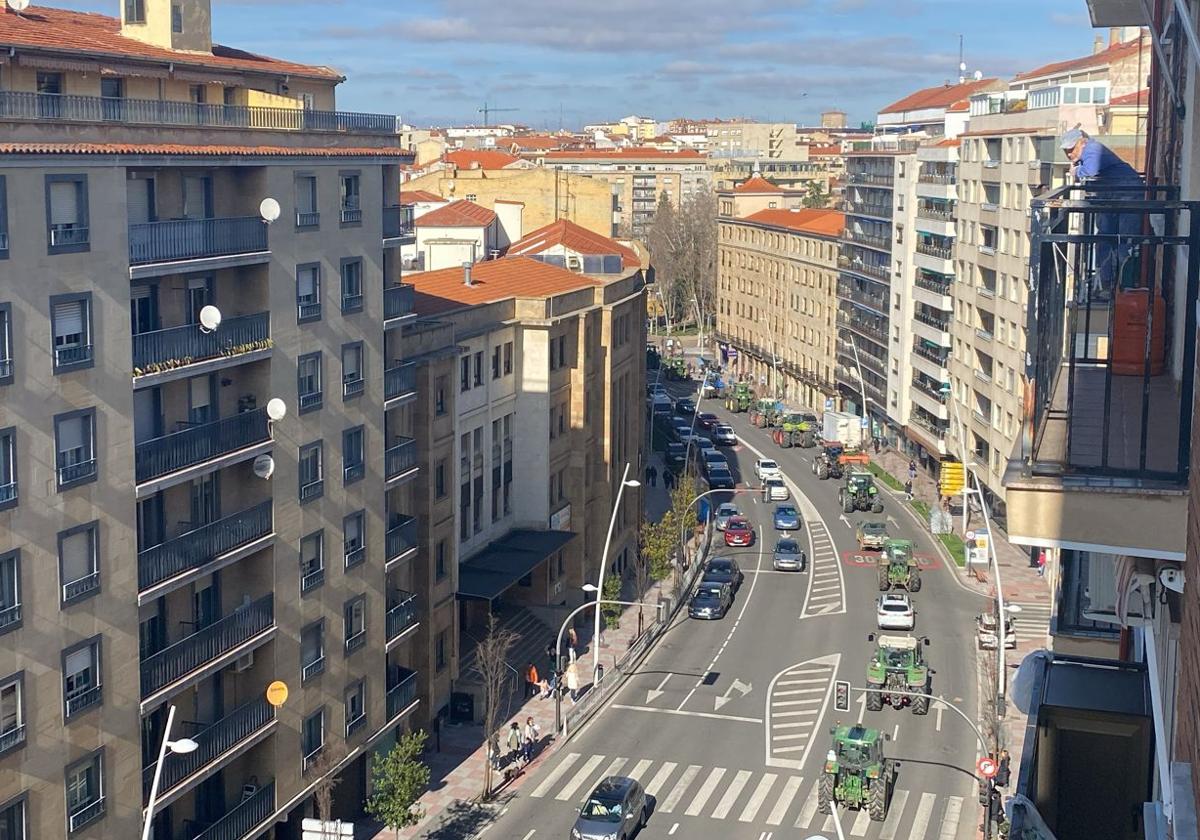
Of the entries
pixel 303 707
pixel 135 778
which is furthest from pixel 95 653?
pixel 303 707

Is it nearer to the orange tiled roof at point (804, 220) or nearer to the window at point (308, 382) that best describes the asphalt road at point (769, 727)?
the window at point (308, 382)

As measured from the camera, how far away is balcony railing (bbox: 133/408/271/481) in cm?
3425

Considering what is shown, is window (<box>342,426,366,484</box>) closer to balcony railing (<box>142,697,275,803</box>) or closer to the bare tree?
balcony railing (<box>142,697,275,803</box>)

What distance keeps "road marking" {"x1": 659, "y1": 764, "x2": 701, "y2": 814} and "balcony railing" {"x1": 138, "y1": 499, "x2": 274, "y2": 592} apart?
1511cm

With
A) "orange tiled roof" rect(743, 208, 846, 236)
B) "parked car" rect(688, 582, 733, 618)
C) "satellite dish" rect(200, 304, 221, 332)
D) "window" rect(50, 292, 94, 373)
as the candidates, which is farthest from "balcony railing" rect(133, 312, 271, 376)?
"orange tiled roof" rect(743, 208, 846, 236)

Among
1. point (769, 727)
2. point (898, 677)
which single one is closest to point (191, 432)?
point (769, 727)

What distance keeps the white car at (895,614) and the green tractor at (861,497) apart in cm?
2450

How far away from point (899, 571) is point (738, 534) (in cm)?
1242

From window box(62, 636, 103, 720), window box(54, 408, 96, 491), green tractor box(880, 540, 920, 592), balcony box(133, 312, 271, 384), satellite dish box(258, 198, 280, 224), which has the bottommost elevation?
green tractor box(880, 540, 920, 592)

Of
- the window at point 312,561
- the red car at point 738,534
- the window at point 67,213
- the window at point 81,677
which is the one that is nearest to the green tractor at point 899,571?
the red car at point 738,534

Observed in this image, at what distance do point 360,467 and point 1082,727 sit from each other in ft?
106

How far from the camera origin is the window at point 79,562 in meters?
31.5

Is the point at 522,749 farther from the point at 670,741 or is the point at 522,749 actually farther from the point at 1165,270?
the point at 1165,270

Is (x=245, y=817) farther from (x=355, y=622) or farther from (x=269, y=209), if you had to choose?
(x=269, y=209)
